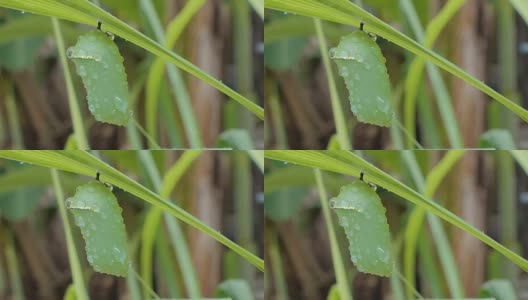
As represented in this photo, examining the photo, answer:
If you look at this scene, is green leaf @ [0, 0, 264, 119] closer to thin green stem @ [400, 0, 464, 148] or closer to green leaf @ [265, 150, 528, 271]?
green leaf @ [265, 150, 528, 271]

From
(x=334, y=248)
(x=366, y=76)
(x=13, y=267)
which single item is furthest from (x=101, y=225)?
(x=366, y=76)

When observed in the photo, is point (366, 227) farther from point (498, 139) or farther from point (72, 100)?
point (72, 100)

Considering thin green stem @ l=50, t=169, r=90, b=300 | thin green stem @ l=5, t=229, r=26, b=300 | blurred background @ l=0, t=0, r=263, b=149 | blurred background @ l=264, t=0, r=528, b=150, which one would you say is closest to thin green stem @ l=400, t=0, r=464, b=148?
blurred background @ l=264, t=0, r=528, b=150

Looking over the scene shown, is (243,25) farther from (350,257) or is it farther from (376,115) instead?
(350,257)

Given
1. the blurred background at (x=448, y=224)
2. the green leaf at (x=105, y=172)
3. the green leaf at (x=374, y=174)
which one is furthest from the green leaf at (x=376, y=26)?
the green leaf at (x=105, y=172)

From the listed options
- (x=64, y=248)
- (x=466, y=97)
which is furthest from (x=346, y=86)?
(x=64, y=248)

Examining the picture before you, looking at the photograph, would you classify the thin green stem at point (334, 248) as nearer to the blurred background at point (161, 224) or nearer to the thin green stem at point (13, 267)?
the blurred background at point (161, 224)

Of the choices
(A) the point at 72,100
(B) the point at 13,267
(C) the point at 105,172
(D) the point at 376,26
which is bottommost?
(B) the point at 13,267
